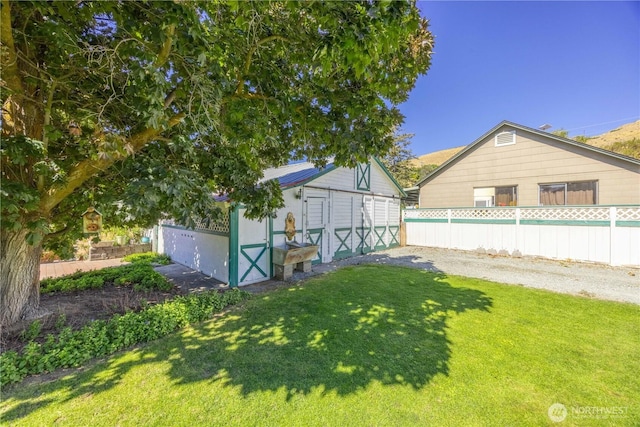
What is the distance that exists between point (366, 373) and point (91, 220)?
4613 millimetres

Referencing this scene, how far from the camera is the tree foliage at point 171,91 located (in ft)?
8.17

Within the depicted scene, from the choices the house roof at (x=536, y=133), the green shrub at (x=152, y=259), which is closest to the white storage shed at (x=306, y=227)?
the green shrub at (x=152, y=259)

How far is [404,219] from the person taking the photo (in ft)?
43.6

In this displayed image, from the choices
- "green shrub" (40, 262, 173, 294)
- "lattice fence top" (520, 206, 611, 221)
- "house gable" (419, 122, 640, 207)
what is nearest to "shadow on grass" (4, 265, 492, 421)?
"green shrub" (40, 262, 173, 294)

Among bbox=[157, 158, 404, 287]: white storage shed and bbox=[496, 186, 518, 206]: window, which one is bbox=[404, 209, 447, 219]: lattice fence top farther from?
bbox=[496, 186, 518, 206]: window

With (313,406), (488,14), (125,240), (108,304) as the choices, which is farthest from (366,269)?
(125,240)

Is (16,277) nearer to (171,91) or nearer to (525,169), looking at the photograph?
(171,91)

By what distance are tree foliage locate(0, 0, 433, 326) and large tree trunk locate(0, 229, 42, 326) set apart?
0.13m

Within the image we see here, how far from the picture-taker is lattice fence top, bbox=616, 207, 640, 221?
7.52 metres

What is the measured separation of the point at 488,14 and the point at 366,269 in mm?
7308

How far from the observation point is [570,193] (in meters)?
10.0

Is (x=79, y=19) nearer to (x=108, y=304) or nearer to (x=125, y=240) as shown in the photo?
(x=108, y=304)

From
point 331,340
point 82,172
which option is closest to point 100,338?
point 82,172

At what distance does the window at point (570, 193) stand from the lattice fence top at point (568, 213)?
67.6 inches
